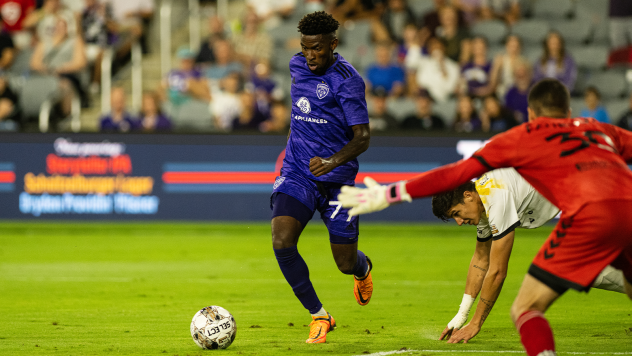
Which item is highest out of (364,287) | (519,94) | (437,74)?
(437,74)

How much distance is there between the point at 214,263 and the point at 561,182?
7.29 meters

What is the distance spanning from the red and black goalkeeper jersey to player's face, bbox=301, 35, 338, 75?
6.67 feet

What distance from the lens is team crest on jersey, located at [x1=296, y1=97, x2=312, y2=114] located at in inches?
257

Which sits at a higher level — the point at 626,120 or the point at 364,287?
the point at 626,120

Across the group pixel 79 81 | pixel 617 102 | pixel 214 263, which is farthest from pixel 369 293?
pixel 79 81

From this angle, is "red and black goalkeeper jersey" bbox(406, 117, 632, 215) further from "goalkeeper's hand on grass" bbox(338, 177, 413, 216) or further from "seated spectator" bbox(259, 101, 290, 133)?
"seated spectator" bbox(259, 101, 290, 133)

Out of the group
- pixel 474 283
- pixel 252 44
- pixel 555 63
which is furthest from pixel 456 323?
pixel 252 44

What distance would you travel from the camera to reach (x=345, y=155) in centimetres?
630

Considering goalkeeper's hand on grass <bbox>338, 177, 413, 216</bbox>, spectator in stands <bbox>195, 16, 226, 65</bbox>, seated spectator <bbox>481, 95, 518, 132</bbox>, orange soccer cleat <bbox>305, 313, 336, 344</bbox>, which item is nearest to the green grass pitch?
orange soccer cleat <bbox>305, 313, 336, 344</bbox>

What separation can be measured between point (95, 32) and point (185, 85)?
2.85 meters

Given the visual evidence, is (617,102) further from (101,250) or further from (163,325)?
(163,325)

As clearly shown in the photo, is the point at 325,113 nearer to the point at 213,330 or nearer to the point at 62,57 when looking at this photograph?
the point at 213,330

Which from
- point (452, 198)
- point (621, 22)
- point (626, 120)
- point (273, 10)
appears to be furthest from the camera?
point (273, 10)

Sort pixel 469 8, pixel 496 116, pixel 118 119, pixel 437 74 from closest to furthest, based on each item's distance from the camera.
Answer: pixel 496 116, pixel 118 119, pixel 437 74, pixel 469 8
